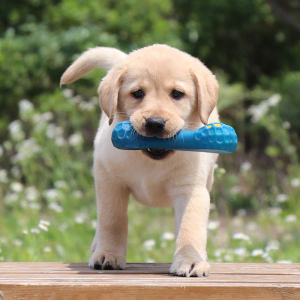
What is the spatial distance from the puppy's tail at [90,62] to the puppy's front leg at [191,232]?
4.03 feet

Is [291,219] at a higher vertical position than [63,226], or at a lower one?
higher

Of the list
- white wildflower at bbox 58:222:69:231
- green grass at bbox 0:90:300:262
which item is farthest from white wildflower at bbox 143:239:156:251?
white wildflower at bbox 58:222:69:231

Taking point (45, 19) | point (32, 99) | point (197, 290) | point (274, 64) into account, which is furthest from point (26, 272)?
point (274, 64)

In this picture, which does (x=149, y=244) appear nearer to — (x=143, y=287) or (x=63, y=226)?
(x=63, y=226)

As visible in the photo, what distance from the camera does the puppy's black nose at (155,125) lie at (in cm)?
268

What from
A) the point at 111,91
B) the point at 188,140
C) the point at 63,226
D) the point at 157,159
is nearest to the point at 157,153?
the point at 157,159

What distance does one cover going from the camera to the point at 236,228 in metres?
Result: 6.68

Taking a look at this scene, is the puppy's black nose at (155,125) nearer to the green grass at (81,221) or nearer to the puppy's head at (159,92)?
the puppy's head at (159,92)

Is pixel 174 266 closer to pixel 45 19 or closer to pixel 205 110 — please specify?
pixel 205 110

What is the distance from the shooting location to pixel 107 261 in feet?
9.82

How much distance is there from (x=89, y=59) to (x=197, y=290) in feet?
6.59

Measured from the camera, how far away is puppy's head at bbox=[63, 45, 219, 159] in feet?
8.95

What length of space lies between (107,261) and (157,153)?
709 millimetres

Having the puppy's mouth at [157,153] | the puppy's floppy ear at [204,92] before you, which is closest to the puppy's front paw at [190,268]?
the puppy's mouth at [157,153]
